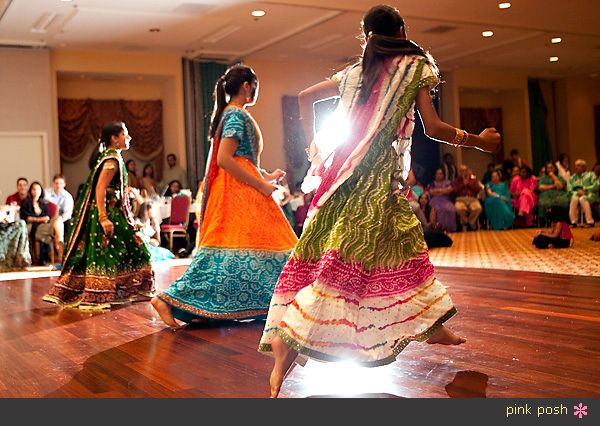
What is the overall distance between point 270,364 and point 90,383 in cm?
61

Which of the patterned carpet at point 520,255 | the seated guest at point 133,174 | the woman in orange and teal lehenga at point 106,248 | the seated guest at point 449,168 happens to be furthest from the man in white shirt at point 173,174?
the woman in orange and teal lehenga at point 106,248

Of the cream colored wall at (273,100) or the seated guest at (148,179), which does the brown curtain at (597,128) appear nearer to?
the cream colored wall at (273,100)

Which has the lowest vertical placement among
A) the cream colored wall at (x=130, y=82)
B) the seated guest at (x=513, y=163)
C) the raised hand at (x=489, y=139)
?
the raised hand at (x=489, y=139)

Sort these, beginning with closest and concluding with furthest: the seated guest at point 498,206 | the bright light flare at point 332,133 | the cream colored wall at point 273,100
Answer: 1. the bright light flare at point 332,133
2. the seated guest at point 498,206
3. the cream colored wall at point 273,100

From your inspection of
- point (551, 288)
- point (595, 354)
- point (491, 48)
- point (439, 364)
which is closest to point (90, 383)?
point (439, 364)

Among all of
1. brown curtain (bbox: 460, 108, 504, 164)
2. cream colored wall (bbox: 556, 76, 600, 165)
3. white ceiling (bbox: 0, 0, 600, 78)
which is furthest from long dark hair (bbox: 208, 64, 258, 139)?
cream colored wall (bbox: 556, 76, 600, 165)

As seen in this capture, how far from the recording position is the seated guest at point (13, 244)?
8.67 meters

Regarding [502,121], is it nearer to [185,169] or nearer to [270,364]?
[185,169]

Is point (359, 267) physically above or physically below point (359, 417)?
above

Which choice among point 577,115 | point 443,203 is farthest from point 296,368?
point 577,115

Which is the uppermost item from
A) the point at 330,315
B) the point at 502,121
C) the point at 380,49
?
the point at 502,121

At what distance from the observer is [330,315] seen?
7.02 ft

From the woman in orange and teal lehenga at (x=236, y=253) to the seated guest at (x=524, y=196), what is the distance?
32.2ft

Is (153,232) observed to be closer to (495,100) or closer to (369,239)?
(369,239)
